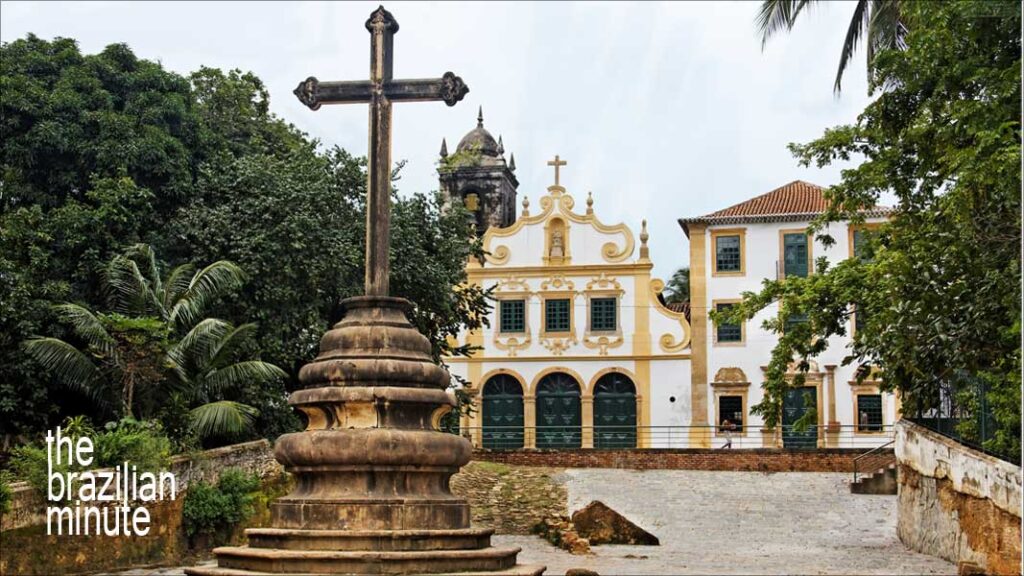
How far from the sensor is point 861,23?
21.8 metres

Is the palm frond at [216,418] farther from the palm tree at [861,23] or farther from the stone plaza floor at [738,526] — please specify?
the palm tree at [861,23]

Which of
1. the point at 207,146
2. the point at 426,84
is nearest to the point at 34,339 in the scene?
the point at 207,146

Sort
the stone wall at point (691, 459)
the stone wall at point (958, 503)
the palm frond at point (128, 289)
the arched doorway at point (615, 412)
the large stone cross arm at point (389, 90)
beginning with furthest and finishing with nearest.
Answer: the arched doorway at point (615, 412) → the stone wall at point (691, 459) → the palm frond at point (128, 289) → the stone wall at point (958, 503) → the large stone cross arm at point (389, 90)

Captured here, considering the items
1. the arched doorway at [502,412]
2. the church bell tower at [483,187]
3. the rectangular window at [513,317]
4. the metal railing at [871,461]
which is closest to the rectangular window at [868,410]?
the metal railing at [871,461]

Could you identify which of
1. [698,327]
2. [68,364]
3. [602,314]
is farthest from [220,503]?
[698,327]

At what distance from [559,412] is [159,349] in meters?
19.0

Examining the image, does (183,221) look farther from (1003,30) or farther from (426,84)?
(1003,30)

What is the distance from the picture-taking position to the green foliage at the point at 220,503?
19.3 m

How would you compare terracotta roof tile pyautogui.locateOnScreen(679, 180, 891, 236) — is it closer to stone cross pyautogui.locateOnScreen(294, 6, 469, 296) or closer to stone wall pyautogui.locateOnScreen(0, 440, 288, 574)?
stone wall pyautogui.locateOnScreen(0, 440, 288, 574)

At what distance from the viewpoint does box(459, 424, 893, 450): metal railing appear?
3538 cm

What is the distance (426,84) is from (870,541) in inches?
471

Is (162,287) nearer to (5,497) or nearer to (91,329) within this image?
(91,329)

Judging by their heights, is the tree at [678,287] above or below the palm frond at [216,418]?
above

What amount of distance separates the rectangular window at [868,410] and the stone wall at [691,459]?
531cm
